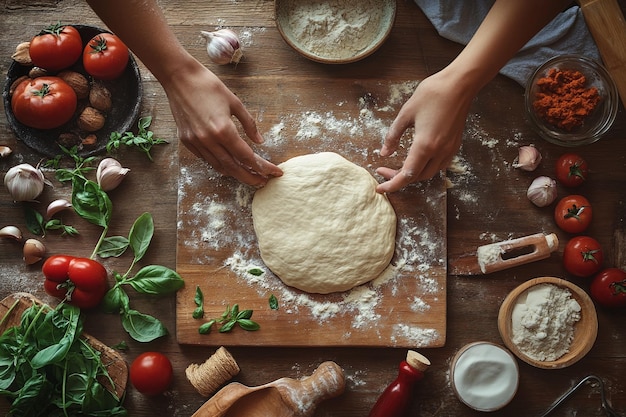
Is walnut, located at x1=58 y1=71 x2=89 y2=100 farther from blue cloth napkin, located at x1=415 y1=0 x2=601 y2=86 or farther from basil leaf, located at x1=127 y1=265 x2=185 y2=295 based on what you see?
blue cloth napkin, located at x1=415 y1=0 x2=601 y2=86

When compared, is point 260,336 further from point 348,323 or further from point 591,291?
point 591,291

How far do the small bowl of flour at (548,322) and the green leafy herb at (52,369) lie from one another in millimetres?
1353

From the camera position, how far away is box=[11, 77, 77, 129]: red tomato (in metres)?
1.99

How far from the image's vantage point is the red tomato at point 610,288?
201 cm

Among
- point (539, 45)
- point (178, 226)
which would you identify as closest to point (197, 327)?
point (178, 226)

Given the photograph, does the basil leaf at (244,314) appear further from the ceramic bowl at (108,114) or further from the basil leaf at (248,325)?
the ceramic bowl at (108,114)

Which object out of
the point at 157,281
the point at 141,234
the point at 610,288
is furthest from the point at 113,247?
the point at 610,288

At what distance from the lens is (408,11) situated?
7.06ft

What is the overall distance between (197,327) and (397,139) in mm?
920

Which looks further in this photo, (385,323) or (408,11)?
(408,11)

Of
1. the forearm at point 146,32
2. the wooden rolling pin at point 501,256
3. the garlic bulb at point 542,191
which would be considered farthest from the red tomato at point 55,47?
the garlic bulb at point 542,191

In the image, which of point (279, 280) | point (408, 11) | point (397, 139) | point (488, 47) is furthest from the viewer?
point (408, 11)

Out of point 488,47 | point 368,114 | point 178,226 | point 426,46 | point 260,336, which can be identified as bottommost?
point 260,336

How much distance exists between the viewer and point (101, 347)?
2023 mm
